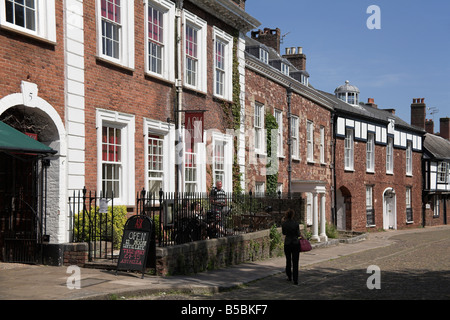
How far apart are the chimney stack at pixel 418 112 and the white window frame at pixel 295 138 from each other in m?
24.5

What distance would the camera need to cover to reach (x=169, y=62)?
16.4 meters

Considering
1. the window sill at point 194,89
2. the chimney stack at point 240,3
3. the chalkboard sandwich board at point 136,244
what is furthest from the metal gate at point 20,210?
the chimney stack at point 240,3

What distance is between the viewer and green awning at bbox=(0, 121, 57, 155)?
31.9 ft

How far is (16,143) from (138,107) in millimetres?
5249

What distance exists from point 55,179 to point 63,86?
208cm

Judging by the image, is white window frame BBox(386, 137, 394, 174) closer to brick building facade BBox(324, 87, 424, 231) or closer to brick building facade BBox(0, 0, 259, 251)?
brick building facade BBox(324, 87, 424, 231)

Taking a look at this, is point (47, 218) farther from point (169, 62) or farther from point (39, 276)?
point (169, 62)

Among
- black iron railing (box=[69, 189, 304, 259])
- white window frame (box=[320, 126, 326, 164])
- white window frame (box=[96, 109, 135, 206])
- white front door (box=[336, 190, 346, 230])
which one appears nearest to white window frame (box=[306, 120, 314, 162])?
white window frame (box=[320, 126, 326, 164])

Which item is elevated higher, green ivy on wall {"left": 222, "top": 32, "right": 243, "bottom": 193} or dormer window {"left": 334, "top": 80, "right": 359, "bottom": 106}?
dormer window {"left": 334, "top": 80, "right": 359, "bottom": 106}

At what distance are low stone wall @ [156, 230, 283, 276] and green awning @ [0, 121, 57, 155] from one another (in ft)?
10.4

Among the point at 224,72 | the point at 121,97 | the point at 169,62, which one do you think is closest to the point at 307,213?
the point at 224,72

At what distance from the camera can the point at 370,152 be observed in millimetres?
36469

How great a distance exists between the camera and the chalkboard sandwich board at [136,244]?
36.1 ft

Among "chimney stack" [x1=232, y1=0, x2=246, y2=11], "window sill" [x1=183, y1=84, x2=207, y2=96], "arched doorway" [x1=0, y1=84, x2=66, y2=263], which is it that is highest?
"chimney stack" [x1=232, y1=0, x2=246, y2=11]
